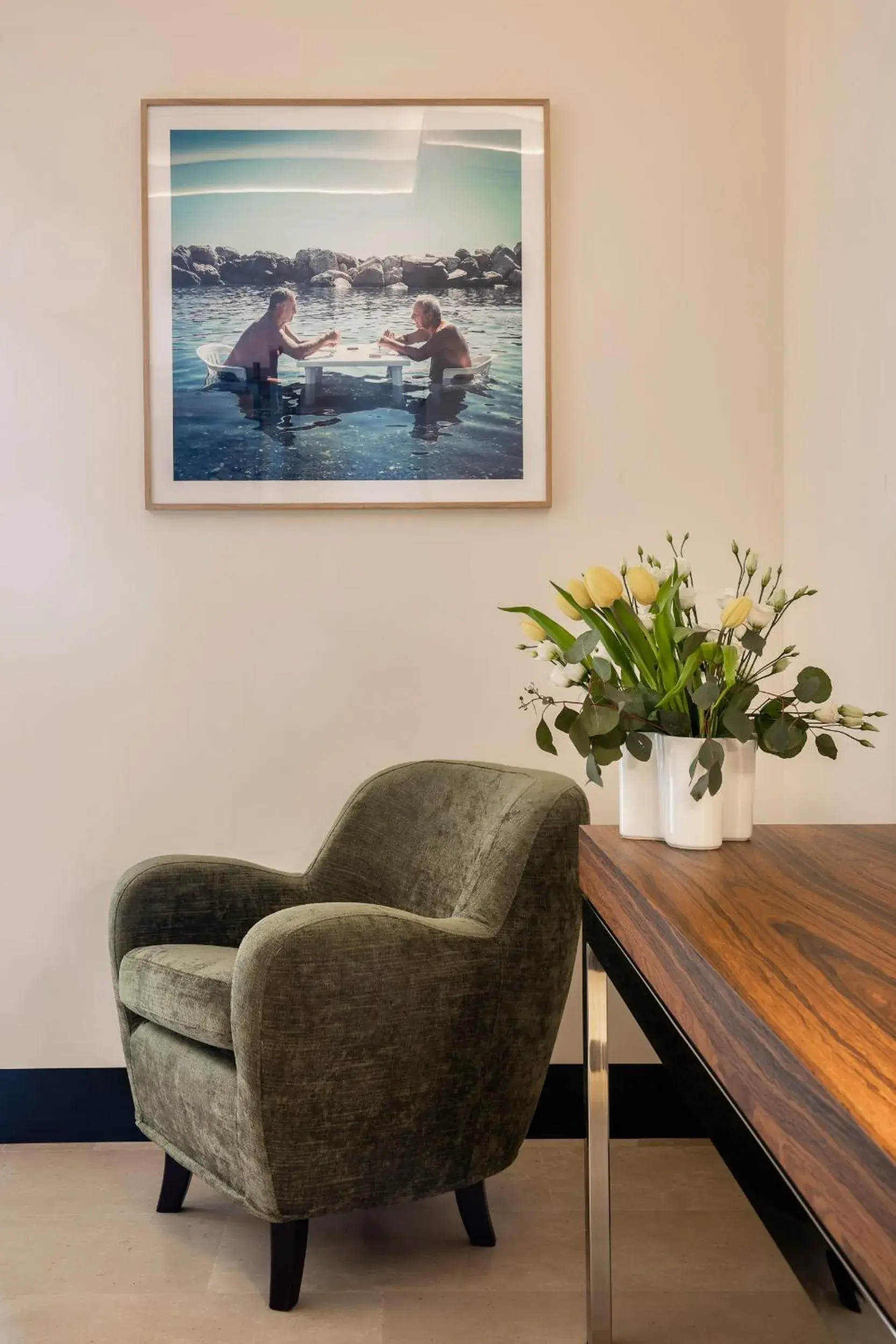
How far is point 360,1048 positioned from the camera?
5.56 feet

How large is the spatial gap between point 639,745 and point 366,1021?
615mm

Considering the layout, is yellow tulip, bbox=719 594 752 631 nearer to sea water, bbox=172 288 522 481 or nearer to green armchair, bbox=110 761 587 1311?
green armchair, bbox=110 761 587 1311

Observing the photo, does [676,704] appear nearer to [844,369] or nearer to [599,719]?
[599,719]

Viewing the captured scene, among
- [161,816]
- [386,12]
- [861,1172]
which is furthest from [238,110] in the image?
[861,1172]

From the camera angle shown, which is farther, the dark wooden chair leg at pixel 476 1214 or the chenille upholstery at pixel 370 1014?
the dark wooden chair leg at pixel 476 1214

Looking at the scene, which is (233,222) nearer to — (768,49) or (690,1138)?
(768,49)

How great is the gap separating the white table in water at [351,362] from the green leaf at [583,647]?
120cm

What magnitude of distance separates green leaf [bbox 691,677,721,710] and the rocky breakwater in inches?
55.0

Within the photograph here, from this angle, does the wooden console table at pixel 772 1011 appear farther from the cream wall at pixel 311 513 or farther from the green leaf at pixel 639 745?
the cream wall at pixel 311 513

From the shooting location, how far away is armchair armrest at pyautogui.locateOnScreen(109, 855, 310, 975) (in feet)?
6.95

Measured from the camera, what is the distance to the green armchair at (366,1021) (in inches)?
65.5

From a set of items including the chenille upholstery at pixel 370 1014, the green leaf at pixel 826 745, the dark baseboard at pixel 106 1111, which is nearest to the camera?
the green leaf at pixel 826 745

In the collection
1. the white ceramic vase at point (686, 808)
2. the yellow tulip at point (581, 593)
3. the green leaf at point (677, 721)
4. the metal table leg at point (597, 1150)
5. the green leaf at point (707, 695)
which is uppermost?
the yellow tulip at point (581, 593)

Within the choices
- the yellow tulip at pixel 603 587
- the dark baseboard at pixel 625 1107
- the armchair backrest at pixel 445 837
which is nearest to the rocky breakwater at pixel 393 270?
the armchair backrest at pixel 445 837
